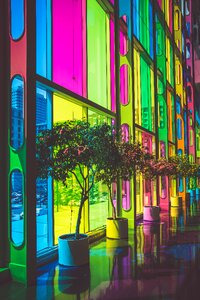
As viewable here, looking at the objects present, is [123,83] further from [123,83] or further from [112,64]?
[112,64]

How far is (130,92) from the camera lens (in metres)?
9.41

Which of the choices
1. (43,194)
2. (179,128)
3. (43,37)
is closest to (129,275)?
(43,194)

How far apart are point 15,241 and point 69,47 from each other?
13.6 feet

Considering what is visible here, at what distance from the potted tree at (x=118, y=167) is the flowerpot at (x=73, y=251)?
1.20 metres

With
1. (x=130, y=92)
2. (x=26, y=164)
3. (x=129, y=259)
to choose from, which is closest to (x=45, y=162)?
(x=26, y=164)

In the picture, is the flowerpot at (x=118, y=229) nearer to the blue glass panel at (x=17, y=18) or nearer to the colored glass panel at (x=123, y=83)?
the colored glass panel at (x=123, y=83)

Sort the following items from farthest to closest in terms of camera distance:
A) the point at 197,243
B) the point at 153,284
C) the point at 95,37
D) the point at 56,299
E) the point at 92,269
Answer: the point at 95,37 → the point at 197,243 → the point at 92,269 → the point at 153,284 → the point at 56,299

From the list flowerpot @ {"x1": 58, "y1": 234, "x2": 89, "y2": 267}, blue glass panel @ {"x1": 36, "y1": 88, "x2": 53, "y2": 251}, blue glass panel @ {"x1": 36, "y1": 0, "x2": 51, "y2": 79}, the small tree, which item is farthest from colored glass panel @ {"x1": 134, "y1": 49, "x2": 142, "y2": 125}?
flowerpot @ {"x1": 58, "y1": 234, "x2": 89, "y2": 267}

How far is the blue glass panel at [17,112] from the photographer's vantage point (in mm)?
4613

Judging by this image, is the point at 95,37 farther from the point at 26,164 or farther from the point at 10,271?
the point at 10,271

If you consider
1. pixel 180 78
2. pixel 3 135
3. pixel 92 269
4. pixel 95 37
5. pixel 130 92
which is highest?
pixel 180 78

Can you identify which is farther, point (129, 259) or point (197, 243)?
point (197, 243)

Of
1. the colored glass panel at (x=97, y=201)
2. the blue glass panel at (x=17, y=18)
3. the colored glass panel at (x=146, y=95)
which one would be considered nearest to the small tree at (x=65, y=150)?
the blue glass panel at (x=17, y=18)

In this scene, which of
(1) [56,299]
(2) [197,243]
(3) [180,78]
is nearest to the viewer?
Answer: (1) [56,299]
